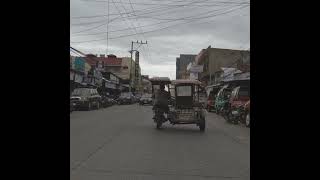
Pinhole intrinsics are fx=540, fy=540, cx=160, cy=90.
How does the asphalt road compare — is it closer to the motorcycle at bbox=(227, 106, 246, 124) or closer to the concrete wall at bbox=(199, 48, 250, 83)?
the motorcycle at bbox=(227, 106, 246, 124)

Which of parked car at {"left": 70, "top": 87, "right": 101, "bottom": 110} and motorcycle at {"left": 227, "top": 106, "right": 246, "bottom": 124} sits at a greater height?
parked car at {"left": 70, "top": 87, "right": 101, "bottom": 110}

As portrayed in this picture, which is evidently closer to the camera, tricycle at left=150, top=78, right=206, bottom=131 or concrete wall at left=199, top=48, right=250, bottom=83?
tricycle at left=150, top=78, right=206, bottom=131

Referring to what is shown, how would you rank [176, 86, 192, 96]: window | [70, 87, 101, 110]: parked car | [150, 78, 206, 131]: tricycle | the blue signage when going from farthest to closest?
the blue signage → [70, 87, 101, 110]: parked car → [176, 86, 192, 96]: window → [150, 78, 206, 131]: tricycle

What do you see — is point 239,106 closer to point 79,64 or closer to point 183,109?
point 183,109

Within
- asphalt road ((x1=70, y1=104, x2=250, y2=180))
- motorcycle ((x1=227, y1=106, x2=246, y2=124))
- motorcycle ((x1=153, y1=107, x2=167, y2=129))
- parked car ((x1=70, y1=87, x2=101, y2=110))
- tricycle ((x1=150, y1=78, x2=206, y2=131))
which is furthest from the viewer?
parked car ((x1=70, y1=87, x2=101, y2=110))

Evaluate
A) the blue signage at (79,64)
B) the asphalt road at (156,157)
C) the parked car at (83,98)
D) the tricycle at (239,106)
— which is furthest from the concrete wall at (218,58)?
the asphalt road at (156,157)

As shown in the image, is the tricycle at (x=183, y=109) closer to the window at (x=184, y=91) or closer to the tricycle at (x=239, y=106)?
the window at (x=184, y=91)

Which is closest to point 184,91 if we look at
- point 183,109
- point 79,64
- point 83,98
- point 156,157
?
point 183,109

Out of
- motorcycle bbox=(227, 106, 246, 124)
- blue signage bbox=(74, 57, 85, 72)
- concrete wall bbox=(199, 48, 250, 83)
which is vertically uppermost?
concrete wall bbox=(199, 48, 250, 83)

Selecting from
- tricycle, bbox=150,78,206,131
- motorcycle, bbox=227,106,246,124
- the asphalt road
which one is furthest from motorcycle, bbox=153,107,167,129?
motorcycle, bbox=227,106,246,124
